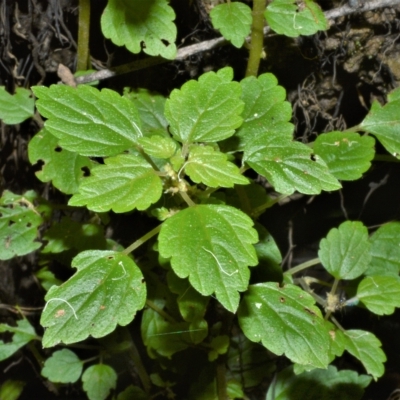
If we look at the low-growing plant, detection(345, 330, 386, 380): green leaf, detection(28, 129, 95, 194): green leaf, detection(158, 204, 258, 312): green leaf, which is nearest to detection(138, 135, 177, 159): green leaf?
the low-growing plant

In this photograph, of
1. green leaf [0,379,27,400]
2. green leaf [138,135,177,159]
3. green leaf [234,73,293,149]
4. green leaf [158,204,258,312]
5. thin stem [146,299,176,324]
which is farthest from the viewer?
green leaf [0,379,27,400]

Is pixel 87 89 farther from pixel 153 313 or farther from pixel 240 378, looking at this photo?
pixel 240 378

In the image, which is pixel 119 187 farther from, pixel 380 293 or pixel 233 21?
pixel 380 293

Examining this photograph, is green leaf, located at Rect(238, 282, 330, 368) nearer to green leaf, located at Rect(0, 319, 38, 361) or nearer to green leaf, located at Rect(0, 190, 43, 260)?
green leaf, located at Rect(0, 190, 43, 260)

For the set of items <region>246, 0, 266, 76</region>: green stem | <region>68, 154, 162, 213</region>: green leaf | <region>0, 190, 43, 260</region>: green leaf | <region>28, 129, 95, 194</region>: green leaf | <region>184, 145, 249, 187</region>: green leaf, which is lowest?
<region>0, 190, 43, 260</region>: green leaf

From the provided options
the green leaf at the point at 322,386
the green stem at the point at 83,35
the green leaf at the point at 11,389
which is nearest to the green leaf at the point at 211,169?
the green stem at the point at 83,35

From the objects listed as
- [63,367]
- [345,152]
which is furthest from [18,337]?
[345,152]
